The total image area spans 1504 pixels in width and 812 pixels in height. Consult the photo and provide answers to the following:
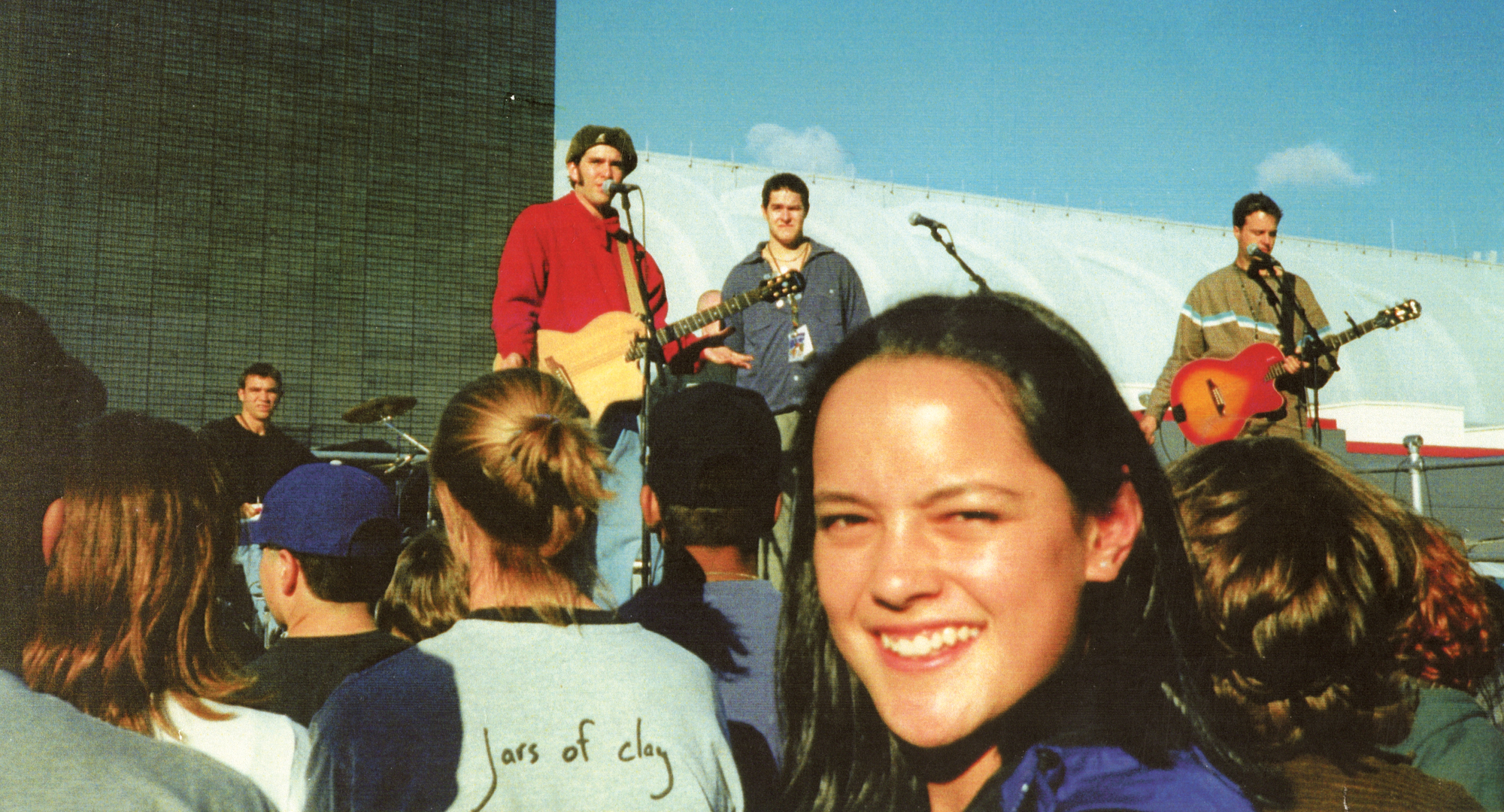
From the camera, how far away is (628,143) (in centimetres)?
319

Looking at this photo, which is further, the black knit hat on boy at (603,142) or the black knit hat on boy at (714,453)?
the black knit hat on boy at (603,142)

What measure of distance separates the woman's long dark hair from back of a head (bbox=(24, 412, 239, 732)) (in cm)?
86

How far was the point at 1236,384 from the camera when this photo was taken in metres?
4.26

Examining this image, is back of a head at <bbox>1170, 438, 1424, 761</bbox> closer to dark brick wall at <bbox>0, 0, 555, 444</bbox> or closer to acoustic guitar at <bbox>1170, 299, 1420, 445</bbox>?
acoustic guitar at <bbox>1170, 299, 1420, 445</bbox>

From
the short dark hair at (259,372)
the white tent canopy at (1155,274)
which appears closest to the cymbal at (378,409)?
the short dark hair at (259,372)

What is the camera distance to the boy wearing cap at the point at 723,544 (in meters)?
1.52

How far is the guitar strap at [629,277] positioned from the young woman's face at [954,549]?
239 cm

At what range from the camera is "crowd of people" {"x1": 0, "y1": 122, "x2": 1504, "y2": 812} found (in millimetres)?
786

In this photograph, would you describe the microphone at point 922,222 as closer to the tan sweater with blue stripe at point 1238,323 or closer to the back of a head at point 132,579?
the tan sweater with blue stripe at point 1238,323

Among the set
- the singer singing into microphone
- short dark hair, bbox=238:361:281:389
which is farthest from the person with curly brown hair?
short dark hair, bbox=238:361:281:389

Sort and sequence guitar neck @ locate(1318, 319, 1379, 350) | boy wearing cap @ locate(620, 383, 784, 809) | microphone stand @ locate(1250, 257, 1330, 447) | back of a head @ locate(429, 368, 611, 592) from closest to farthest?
back of a head @ locate(429, 368, 611, 592)
boy wearing cap @ locate(620, 383, 784, 809)
microphone stand @ locate(1250, 257, 1330, 447)
guitar neck @ locate(1318, 319, 1379, 350)

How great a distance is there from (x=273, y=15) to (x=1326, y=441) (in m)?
6.25

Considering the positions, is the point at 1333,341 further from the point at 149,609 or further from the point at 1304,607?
the point at 149,609

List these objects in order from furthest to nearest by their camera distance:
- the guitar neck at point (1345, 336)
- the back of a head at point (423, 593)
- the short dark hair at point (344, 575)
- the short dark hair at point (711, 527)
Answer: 1. the guitar neck at point (1345, 336)
2. the back of a head at point (423, 593)
3. the short dark hair at point (344, 575)
4. the short dark hair at point (711, 527)
